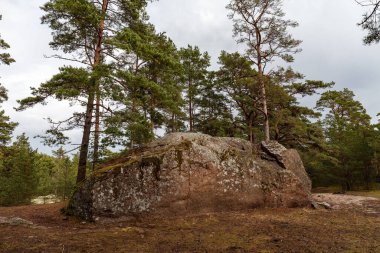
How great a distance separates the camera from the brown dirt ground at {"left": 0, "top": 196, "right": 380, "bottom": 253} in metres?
6.15

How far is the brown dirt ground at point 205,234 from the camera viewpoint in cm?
615

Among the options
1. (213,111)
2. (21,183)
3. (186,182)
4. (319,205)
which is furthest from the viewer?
(213,111)

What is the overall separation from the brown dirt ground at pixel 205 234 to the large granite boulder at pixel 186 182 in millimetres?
516

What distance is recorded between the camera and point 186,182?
391 inches

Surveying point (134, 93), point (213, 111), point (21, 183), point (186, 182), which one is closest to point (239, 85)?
point (213, 111)

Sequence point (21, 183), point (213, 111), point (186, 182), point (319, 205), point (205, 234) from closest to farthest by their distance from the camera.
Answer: point (205, 234)
point (186, 182)
point (319, 205)
point (21, 183)
point (213, 111)

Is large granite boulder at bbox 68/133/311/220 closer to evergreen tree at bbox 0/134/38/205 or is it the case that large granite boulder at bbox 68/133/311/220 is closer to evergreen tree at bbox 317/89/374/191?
evergreen tree at bbox 0/134/38/205

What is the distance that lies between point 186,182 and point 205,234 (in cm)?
275

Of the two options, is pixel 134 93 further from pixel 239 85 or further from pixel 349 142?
pixel 349 142

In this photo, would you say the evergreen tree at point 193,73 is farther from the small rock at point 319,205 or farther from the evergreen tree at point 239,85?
the small rock at point 319,205

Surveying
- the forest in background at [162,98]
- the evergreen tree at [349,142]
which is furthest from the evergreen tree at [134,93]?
the evergreen tree at [349,142]

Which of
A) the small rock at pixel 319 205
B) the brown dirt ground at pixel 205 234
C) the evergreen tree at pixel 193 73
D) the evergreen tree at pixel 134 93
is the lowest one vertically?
the brown dirt ground at pixel 205 234

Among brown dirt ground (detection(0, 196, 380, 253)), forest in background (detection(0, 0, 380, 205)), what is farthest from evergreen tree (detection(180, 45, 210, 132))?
brown dirt ground (detection(0, 196, 380, 253))

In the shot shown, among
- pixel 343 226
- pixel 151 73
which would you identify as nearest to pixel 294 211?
pixel 343 226
